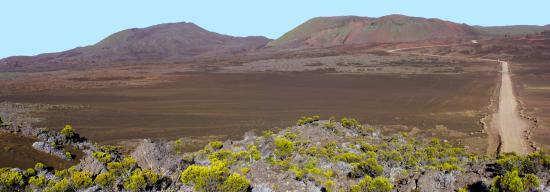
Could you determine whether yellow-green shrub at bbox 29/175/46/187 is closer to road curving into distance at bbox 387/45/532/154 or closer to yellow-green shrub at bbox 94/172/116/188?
yellow-green shrub at bbox 94/172/116/188

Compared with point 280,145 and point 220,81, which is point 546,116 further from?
point 220,81

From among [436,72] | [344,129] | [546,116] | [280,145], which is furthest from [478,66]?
[280,145]

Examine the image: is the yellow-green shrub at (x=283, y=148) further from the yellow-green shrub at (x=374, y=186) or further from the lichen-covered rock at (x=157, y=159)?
the yellow-green shrub at (x=374, y=186)

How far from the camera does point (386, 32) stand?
17562 centimetres

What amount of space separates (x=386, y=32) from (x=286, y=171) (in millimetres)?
169694

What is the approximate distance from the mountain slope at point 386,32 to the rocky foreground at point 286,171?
155 meters

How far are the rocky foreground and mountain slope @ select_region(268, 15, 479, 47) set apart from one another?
508 ft

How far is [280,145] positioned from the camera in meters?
19.1

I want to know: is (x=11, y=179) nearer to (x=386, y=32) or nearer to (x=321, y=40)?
(x=386, y=32)

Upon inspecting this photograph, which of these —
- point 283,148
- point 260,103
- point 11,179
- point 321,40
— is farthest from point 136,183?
point 321,40

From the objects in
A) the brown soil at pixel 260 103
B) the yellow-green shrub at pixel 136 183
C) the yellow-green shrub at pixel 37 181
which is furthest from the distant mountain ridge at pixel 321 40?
the yellow-green shrub at pixel 136 183

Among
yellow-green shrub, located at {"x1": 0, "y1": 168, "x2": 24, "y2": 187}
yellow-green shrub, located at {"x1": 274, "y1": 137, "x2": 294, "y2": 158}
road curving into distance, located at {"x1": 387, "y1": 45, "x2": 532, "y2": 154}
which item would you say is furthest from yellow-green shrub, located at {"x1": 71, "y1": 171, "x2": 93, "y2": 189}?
road curving into distance, located at {"x1": 387, "y1": 45, "x2": 532, "y2": 154}

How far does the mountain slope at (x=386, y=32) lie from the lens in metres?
172

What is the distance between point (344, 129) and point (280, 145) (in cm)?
680
